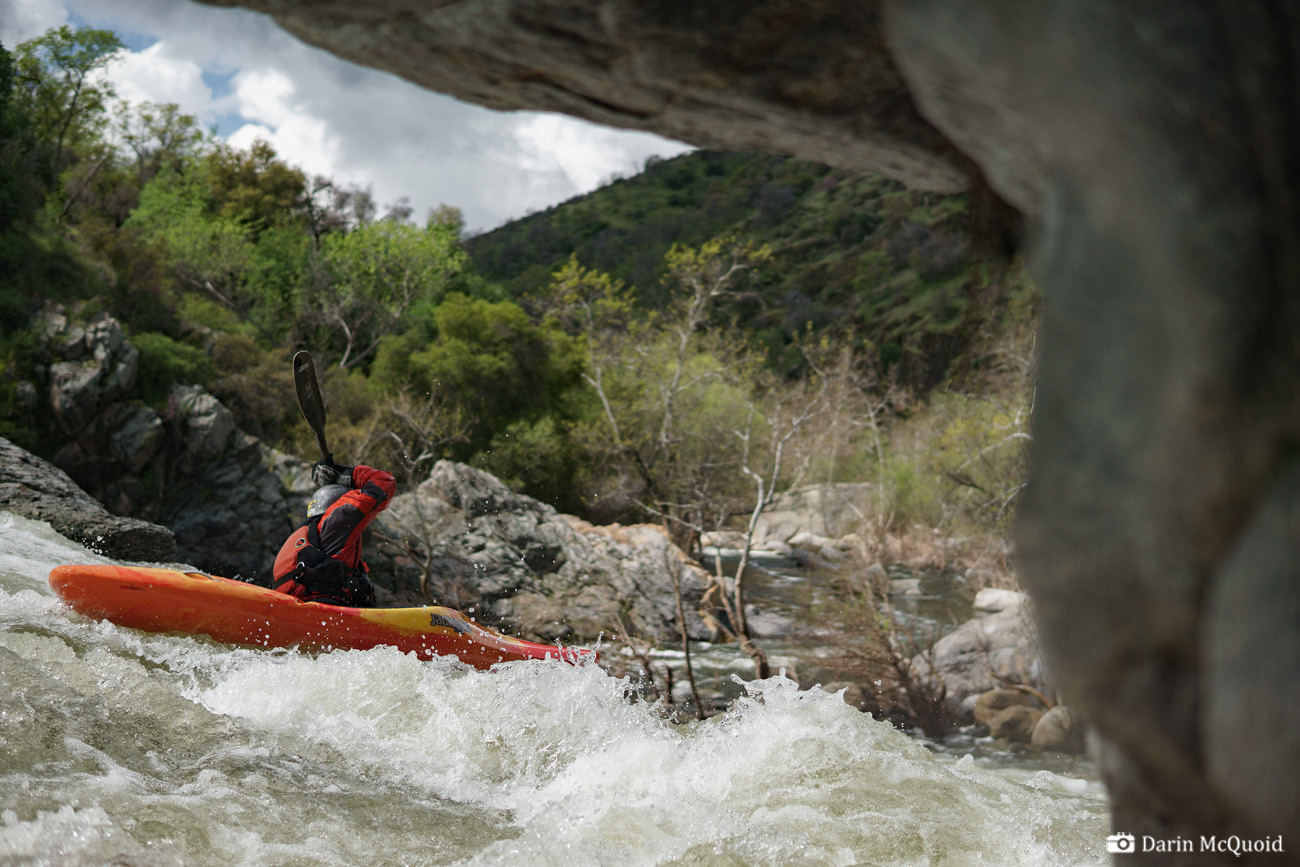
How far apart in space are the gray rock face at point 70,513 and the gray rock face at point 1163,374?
10.6m

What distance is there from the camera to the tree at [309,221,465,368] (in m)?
25.5

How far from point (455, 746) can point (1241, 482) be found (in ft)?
14.0

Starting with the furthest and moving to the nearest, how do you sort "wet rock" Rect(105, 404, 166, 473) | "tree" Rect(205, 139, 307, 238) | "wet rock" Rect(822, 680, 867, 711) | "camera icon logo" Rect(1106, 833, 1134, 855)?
"tree" Rect(205, 139, 307, 238), "wet rock" Rect(105, 404, 166, 473), "wet rock" Rect(822, 680, 867, 711), "camera icon logo" Rect(1106, 833, 1134, 855)

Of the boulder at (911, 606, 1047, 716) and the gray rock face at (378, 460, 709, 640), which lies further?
the gray rock face at (378, 460, 709, 640)

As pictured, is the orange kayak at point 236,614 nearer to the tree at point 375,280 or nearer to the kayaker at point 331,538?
the kayaker at point 331,538

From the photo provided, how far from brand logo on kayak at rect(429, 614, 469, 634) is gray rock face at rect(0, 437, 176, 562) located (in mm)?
4918

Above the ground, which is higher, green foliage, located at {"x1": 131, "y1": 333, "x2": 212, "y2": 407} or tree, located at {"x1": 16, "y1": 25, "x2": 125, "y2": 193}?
tree, located at {"x1": 16, "y1": 25, "x2": 125, "y2": 193}

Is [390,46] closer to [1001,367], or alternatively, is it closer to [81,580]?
[81,580]

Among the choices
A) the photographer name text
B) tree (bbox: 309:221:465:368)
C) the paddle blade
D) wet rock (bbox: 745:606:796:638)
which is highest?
tree (bbox: 309:221:465:368)

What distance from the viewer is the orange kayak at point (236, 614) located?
5.88 m

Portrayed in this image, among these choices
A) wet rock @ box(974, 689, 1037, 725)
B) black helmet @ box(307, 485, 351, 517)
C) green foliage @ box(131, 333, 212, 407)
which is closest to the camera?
black helmet @ box(307, 485, 351, 517)

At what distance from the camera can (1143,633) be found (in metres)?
1.21

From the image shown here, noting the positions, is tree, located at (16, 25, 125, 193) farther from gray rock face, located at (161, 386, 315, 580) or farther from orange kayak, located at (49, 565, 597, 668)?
orange kayak, located at (49, 565, 597, 668)

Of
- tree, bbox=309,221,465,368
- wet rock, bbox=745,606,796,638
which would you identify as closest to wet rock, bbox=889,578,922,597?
wet rock, bbox=745,606,796,638
